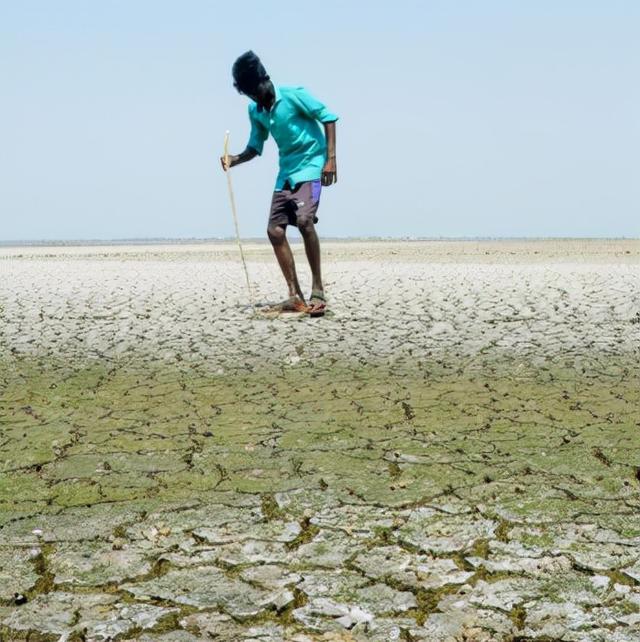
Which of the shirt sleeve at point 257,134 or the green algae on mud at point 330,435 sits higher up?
the shirt sleeve at point 257,134

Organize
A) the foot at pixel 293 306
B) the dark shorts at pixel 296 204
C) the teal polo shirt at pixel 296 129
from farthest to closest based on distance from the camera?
the foot at pixel 293 306 < the dark shorts at pixel 296 204 < the teal polo shirt at pixel 296 129

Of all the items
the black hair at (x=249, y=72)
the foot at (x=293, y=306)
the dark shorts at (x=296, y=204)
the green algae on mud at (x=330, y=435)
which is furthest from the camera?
the foot at (x=293, y=306)

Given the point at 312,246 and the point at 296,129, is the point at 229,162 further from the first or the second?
the point at 312,246

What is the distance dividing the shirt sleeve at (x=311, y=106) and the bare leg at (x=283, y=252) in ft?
2.44

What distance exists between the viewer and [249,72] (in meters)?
5.50

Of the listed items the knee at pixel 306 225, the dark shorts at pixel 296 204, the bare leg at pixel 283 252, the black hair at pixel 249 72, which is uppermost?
the black hair at pixel 249 72

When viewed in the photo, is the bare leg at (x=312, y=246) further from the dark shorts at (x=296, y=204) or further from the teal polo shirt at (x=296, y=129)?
the teal polo shirt at (x=296, y=129)

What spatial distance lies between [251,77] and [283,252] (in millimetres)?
1135

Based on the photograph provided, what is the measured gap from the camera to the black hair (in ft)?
18.1

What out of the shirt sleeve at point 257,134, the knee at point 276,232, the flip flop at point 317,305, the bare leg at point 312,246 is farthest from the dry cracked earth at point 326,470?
the shirt sleeve at point 257,134

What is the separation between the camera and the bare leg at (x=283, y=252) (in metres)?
5.92

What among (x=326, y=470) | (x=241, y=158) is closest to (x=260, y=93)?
(x=241, y=158)

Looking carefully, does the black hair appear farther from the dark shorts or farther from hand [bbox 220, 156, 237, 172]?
the dark shorts

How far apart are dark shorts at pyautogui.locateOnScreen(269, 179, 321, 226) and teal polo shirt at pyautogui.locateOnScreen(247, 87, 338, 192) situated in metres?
0.04
